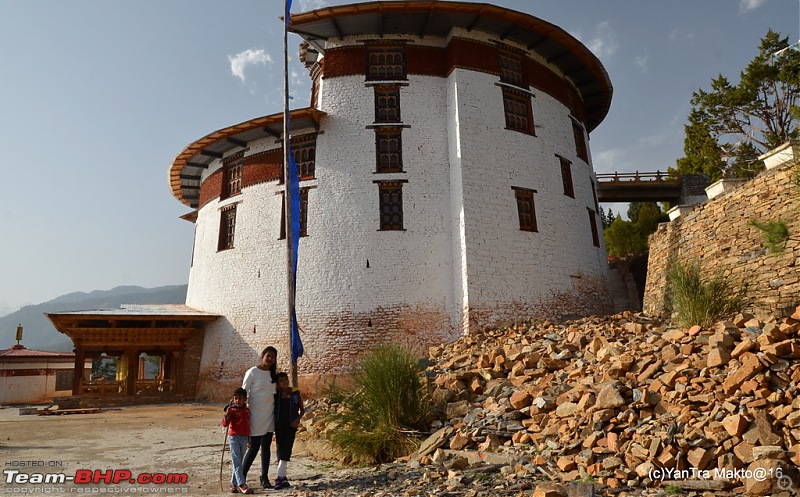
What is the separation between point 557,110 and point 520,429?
16246mm

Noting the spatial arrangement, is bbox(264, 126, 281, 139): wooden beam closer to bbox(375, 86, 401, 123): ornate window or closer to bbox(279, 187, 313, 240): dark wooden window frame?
bbox(279, 187, 313, 240): dark wooden window frame

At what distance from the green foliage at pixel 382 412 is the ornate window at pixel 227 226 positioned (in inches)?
525

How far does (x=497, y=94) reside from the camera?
19000 mm

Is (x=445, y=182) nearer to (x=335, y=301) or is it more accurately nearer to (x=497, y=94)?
(x=497, y=94)

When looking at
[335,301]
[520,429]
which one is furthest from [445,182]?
[520,429]

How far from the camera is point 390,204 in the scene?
1819cm

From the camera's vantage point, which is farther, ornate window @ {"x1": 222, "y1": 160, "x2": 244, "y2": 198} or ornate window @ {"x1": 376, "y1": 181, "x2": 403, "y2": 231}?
ornate window @ {"x1": 222, "y1": 160, "x2": 244, "y2": 198}

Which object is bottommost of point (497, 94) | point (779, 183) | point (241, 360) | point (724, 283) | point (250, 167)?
point (241, 360)

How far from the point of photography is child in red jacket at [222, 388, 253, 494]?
6414 mm

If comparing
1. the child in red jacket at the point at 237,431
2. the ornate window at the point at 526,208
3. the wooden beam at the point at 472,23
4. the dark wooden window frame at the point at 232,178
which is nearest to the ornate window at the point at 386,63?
the wooden beam at the point at 472,23

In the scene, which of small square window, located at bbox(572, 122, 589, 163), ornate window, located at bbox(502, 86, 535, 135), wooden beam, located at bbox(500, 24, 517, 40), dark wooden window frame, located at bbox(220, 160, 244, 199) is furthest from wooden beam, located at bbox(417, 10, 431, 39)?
dark wooden window frame, located at bbox(220, 160, 244, 199)

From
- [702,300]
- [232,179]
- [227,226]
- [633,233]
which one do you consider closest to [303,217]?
[227,226]

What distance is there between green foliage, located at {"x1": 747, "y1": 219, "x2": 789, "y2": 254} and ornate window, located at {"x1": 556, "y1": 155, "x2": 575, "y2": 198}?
10369 mm

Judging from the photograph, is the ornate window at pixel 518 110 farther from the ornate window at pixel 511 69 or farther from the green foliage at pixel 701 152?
the green foliage at pixel 701 152
